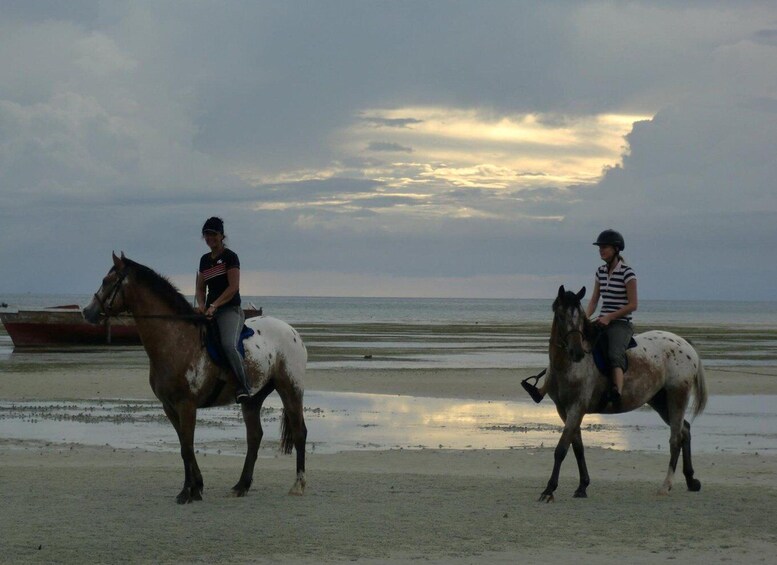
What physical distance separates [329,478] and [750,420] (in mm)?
10525

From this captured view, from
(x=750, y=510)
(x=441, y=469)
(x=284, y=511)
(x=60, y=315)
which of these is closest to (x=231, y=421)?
(x=441, y=469)

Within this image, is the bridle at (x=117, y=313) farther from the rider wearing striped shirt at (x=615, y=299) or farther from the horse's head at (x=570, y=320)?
the rider wearing striped shirt at (x=615, y=299)

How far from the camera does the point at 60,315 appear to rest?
147 ft

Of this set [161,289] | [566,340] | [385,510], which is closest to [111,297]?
[161,289]

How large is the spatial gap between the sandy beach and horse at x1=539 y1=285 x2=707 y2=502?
46 centimetres

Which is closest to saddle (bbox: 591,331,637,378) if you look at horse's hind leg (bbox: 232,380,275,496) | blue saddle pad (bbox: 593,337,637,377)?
blue saddle pad (bbox: 593,337,637,377)

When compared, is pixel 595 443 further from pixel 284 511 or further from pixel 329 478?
pixel 284 511

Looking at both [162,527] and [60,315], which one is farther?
[60,315]

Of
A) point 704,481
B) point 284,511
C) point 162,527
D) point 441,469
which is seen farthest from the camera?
point 441,469

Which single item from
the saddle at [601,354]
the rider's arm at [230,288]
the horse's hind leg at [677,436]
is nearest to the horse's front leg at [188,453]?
the rider's arm at [230,288]

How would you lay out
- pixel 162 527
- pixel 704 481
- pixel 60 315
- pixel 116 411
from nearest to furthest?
pixel 162 527 → pixel 704 481 → pixel 116 411 → pixel 60 315

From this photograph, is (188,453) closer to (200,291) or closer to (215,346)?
(215,346)

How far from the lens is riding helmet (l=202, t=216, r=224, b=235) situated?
1123 cm

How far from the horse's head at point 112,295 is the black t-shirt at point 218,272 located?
86cm
